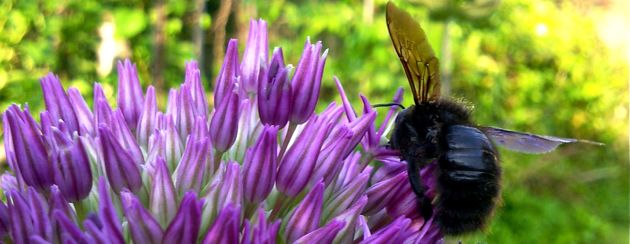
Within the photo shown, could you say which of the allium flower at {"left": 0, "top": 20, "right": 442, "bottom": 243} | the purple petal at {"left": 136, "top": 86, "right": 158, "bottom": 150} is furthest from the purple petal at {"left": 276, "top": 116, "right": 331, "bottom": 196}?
the purple petal at {"left": 136, "top": 86, "right": 158, "bottom": 150}

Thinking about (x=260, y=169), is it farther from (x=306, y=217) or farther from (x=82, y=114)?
(x=82, y=114)

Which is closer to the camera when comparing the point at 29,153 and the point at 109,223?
the point at 109,223

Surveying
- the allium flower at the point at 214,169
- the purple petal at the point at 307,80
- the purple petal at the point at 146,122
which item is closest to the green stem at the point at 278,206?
the allium flower at the point at 214,169

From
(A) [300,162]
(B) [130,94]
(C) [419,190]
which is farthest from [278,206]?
(B) [130,94]

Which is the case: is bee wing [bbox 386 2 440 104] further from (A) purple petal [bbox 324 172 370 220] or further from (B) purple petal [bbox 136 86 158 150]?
(B) purple petal [bbox 136 86 158 150]

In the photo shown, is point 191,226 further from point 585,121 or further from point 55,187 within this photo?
point 585,121

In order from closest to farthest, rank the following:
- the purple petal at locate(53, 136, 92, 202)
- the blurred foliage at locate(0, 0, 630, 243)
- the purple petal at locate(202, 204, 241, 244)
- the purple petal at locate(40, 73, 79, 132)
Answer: the purple petal at locate(202, 204, 241, 244), the purple petal at locate(53, 136, 92, 202), the purple petal at locate(40, 73, 79, 132), the blurred foliage at locate(0, 0, 630, 243)

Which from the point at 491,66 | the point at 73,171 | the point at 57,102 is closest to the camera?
the point at 73,171

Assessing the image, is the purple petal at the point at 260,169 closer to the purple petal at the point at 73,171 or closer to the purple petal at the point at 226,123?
the purple petal at the point at 226,123
